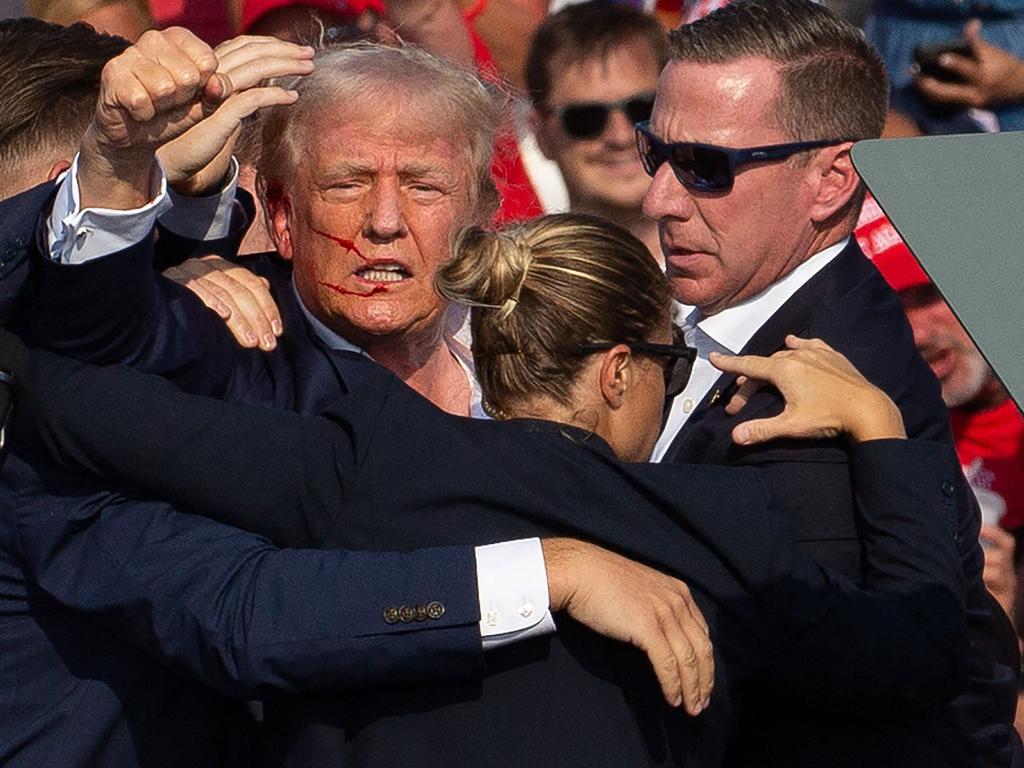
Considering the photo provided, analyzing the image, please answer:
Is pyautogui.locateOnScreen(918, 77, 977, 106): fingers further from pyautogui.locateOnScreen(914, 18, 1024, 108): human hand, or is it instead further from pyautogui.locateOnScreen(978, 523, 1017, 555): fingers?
pyautogui.locateOnScreen(978, 523, 1017, 555): fingers

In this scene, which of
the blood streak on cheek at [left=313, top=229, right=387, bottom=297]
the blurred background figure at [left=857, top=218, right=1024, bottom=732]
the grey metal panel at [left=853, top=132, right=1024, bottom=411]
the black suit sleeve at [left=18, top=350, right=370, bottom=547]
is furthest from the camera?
the blurred background figure at [left=857, top=218, right=1024, bottom=732]

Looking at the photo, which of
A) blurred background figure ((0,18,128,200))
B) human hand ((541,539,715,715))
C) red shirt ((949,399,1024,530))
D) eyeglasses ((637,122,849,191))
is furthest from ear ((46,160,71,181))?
red shirt ((949,399,1024,530))

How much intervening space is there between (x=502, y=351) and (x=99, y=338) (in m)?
0.53

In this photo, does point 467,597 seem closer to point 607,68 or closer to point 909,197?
point 909,197

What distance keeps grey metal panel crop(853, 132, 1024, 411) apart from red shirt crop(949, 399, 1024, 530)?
2586mm

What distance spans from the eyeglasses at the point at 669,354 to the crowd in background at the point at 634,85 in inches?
63.0

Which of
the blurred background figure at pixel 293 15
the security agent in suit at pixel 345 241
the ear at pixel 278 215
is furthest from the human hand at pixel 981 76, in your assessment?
the ear at pixel 278 215

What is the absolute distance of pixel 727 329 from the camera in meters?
3.12

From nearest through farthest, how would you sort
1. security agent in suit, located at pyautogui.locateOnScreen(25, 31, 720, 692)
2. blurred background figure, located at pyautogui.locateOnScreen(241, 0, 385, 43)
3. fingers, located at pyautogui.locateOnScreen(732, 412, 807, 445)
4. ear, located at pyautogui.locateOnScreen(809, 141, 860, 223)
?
fingers, located at pyautogui.locateOnScreen(732, 412, 807, 445), security agent in suit, located at pyautogui.locateOnScreen(25, 31, 720, 692), ear, located at pyautogui.locateOnScreen(809, 141, 860, 223), blurred background figure, located at pyautogui.locateOnScreen(241, 0, 385, 43)

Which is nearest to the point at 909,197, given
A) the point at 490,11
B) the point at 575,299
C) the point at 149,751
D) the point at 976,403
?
the point at 575,299

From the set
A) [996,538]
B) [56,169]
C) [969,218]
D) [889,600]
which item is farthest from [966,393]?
[969,218]

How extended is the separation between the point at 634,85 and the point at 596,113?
12 centimetres

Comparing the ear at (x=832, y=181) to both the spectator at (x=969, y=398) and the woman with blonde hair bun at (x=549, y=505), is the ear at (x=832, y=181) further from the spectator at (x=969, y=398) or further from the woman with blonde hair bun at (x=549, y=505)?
the spectator at (x=969, y=398)

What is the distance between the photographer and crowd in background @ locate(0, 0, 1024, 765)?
4215 mm
